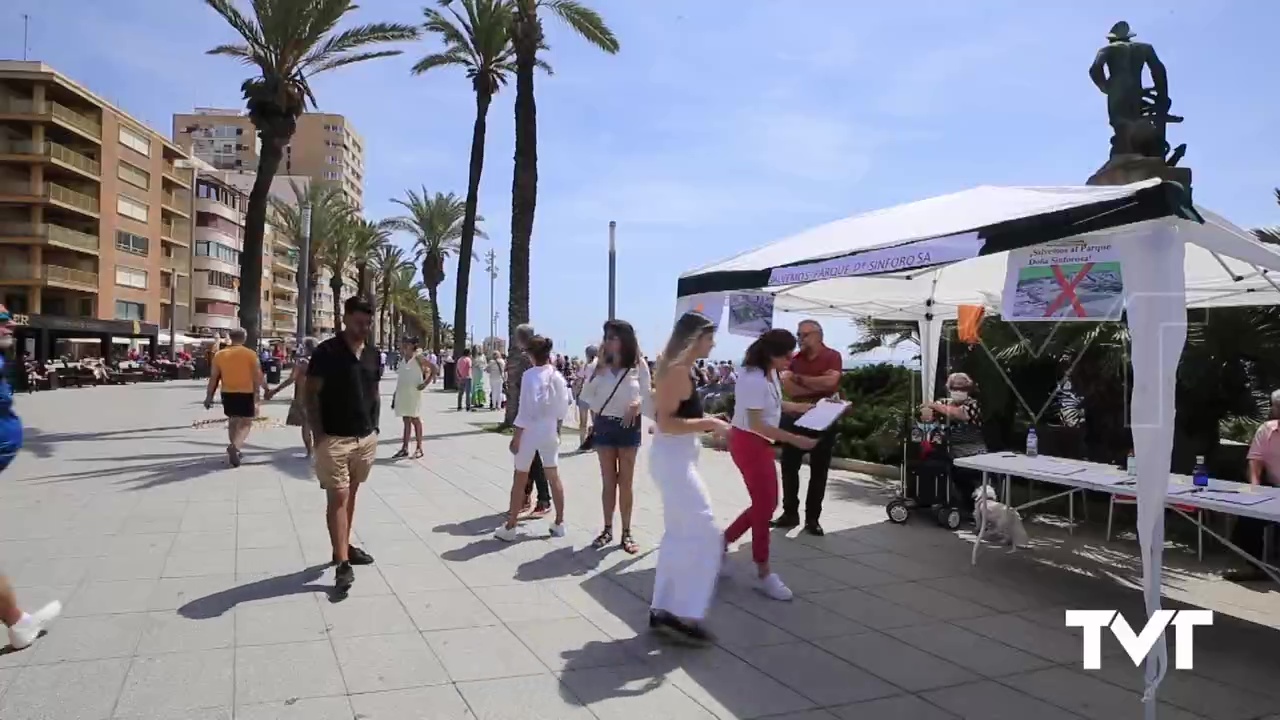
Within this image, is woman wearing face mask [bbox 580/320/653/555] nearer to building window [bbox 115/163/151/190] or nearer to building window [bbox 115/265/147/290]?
building window [bbox 115/265/147/290]

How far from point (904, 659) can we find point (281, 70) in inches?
714

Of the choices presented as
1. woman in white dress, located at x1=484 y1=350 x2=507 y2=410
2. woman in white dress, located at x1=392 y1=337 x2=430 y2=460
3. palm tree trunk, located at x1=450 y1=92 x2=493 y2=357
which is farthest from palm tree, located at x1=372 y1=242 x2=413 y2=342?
woman in white dress, located at x1=392 y1=337 x2=430 y2=460

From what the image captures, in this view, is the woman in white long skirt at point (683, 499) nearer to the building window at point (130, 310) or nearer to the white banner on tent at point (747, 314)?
the white banner on tent at point (747, 314)

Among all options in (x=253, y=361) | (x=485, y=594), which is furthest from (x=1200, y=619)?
(x=253, y=361)

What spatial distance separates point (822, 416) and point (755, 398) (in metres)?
0.92

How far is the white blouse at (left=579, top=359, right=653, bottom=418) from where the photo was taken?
248 inches

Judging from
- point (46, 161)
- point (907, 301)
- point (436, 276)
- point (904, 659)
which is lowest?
point (904, 659)

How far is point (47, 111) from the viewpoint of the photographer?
153ft

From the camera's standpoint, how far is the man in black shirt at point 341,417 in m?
5.36

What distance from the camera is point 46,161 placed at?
4644 cm

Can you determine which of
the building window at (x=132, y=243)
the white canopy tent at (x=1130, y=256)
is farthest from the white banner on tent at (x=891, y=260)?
the building window at (x=132, y=243)

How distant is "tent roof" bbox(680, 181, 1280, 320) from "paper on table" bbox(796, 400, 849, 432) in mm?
937

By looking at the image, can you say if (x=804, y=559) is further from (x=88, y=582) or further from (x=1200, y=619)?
(x=88, y=582)
